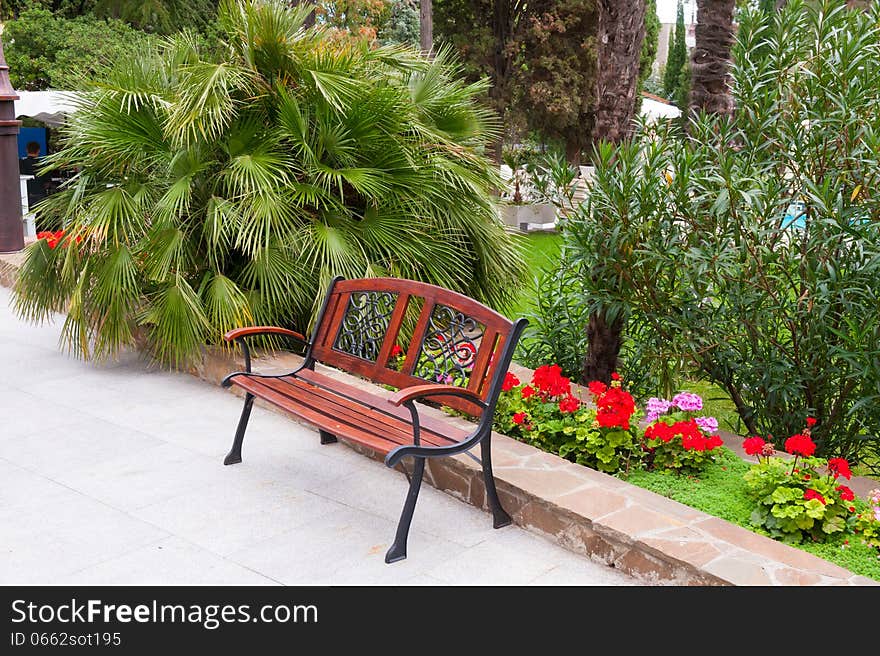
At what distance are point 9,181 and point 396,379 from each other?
695cm

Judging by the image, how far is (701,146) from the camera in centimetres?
480

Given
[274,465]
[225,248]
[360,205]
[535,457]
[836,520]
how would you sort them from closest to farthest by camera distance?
1. [836,520]
2. [535,457]
3. [274,465]
4. [225,248]
5. [360,205]

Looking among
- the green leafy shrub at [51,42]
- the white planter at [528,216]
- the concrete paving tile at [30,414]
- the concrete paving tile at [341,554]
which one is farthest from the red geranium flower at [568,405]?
the green leafy shrub at [51,42]

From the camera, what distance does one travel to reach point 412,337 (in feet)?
14.5

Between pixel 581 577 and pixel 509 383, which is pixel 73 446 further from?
pixel 581 577

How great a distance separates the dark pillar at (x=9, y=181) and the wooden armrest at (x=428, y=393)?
7343 millimetres

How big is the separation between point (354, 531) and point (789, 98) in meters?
2.95

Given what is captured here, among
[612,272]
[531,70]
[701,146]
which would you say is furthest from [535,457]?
[531,70]

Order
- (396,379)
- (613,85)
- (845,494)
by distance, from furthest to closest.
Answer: (613,85), (396,379), (845,494)

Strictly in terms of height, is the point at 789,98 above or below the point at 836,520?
above

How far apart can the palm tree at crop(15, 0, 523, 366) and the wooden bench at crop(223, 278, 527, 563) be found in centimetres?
106

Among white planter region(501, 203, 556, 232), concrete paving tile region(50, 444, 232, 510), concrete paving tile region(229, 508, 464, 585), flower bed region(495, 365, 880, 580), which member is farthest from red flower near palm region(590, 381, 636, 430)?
white planter region(501, 203, 556, 232)

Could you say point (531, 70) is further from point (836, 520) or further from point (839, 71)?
point (836, 520)

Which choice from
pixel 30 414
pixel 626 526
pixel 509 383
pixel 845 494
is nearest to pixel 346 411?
pixel 509 383
